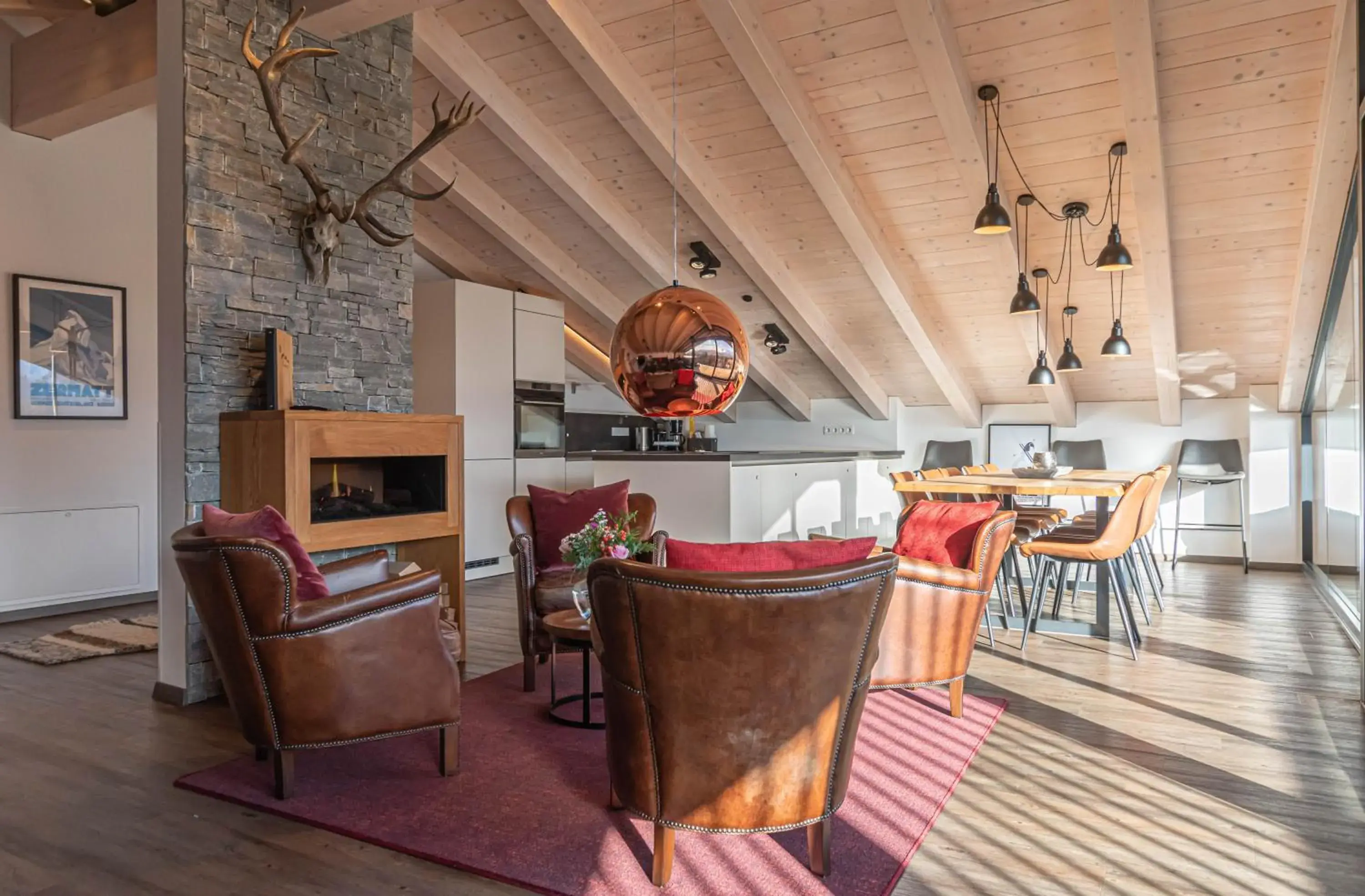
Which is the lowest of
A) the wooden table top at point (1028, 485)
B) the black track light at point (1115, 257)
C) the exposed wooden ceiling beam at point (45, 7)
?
the wooden table top at point (1028, 485)

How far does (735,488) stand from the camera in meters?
5.99

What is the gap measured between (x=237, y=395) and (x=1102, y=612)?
14.6ft

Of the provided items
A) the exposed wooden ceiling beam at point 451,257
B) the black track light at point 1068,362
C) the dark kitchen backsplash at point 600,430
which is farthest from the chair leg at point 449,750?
the dark kitchen backsplash at point 600,430

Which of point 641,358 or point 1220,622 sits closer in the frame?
point 641,358

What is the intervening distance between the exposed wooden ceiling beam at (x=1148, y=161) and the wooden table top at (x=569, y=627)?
3.35 meters

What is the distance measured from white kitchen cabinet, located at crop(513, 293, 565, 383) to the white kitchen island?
2.52 ft

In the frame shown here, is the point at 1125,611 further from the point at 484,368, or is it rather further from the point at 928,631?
the point at 484,368

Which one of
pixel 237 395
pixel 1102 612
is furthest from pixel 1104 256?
pixel 237 395

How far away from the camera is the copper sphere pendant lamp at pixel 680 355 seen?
185 cm

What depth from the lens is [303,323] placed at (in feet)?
13.8

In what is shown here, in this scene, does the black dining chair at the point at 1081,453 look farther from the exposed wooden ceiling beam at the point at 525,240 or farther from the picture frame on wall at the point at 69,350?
the picture frame on wall at the point at 69,350

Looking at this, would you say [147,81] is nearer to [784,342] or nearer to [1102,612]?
[784,342]

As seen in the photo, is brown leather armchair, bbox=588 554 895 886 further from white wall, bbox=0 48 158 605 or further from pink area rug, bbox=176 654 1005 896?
white wall, bbox=0 48 158 605

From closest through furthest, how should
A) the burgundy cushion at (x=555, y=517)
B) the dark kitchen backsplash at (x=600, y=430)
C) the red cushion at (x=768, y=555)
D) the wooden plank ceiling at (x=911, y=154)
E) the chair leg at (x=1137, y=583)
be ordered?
1. the red cushion at (x=768, y=555)
2. the wooden plank ceiling at (x=911, y=154)
3. the burgundy cushion at (x=555, y=517)
4. the chair leg at (x=1137, y=583)
5. the dark kitchen backsplash at (x=600, y=430)
